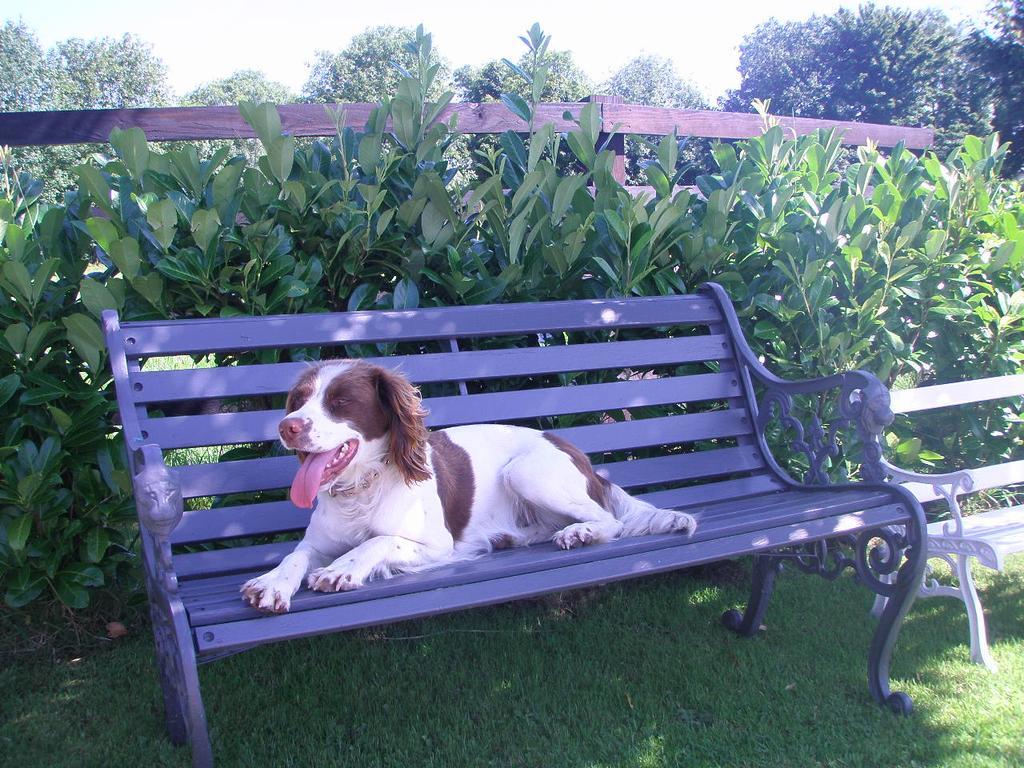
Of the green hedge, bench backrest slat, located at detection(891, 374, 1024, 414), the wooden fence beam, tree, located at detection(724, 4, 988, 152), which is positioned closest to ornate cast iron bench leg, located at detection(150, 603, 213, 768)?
the green hedge

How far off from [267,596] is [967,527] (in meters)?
3.18

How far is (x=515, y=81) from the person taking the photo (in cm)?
4941

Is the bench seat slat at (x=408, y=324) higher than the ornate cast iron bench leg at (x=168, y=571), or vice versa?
the bench seat slat at (x=408, y=324)

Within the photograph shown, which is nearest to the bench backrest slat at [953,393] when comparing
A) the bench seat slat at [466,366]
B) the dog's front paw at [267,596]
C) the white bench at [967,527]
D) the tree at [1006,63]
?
the white bench at [967,527]

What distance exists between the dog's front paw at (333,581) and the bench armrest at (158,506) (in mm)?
370

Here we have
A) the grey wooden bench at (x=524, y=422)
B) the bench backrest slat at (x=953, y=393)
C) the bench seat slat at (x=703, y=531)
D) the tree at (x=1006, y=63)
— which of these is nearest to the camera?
the grey wooden bench at (x=524, y=422)

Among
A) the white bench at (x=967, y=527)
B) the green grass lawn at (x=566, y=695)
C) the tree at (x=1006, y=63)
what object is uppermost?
the tree at (x=1006, y=63)

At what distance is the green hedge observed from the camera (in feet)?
11.3

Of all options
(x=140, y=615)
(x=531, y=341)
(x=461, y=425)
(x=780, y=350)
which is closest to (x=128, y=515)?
(x=140, y=615)

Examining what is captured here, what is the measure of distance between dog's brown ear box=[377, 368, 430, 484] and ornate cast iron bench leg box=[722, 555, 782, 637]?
178cm

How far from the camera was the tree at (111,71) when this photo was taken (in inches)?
2338

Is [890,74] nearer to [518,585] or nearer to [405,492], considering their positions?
[405,492]

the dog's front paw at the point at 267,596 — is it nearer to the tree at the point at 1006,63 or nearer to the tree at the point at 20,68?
the tree at the point at 1006,63

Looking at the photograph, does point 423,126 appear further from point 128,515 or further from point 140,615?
point 140,615
